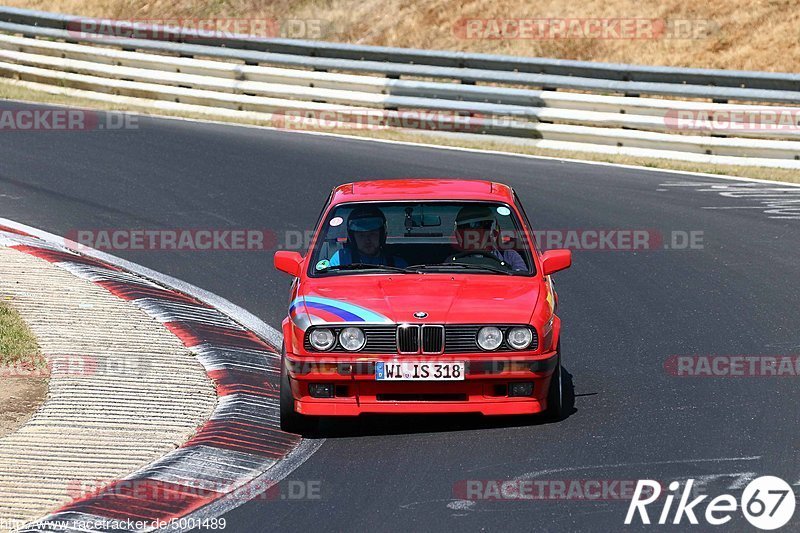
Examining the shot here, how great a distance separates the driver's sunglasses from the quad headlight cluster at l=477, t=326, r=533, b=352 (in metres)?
1.24

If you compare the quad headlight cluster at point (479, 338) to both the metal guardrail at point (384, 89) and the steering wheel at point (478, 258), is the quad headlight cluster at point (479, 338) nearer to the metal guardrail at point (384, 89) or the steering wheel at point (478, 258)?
the steering wheel at point (478, 258)

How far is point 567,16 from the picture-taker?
23516 mm

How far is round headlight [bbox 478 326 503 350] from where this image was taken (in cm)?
790

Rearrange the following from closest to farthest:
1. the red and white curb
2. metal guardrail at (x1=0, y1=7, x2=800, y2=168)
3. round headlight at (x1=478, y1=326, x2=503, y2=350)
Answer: the red and white curb → round headlight at (x1=478, y1=326, x2=503, y2=350) → metal guardrail at (x1=0, y1=7, x2=800, y2=168)

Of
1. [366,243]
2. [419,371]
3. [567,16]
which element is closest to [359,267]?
[366,243]

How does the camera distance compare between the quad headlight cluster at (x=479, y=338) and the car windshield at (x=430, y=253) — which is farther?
the car windshield at (x=430, y=253)

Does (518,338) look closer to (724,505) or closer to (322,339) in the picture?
(322,339)

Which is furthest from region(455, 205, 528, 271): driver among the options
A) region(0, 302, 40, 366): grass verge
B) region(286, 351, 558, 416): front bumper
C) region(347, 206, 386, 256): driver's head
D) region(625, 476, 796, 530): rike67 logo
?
region(0, 302, 40, 366): grass verge

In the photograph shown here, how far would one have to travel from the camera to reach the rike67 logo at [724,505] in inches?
250

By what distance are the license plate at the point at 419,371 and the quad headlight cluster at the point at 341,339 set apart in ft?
0.65

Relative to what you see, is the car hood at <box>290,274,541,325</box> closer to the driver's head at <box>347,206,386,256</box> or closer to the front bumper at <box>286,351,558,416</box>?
the front bumper at <box>286,351,558,416</box>

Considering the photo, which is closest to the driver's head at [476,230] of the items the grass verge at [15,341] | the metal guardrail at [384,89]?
the grass verge at [15,341]

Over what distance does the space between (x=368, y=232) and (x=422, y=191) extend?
1.84 ft

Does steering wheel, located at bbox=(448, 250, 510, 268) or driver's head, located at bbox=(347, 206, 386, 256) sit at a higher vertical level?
driver's head, located at bbox=(347, 206, 386, 256)
